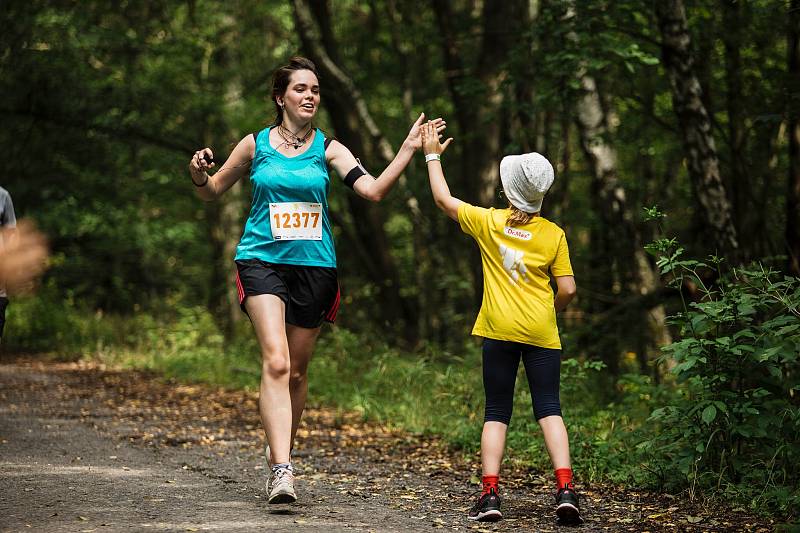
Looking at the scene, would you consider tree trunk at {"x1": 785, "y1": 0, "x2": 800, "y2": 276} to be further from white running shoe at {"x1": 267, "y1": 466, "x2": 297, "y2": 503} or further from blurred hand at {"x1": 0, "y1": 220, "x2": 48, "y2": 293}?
blurred hand at {"x1": 0, "y1": 220, "x2": 48, "y2": 293}

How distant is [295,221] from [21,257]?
1801 millimetres

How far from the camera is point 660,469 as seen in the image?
5.71 metres

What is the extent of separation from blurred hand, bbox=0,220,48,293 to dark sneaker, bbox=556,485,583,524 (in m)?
3.41

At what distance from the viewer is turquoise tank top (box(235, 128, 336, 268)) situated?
5.27 metres

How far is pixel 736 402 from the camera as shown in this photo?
5.43 metres

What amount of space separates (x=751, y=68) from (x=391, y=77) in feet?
32.9

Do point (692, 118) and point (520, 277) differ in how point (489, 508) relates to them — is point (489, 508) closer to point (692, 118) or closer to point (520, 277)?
point (520, 277)

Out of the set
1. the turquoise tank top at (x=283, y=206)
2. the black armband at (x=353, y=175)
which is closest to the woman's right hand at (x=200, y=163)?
the turquoise tank top at (x=283, y=206)

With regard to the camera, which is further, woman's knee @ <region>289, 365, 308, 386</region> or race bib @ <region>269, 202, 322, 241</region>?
woman's knee @ <region>289, 365, 308, 386</region>

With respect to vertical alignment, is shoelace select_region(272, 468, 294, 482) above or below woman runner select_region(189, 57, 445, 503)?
below

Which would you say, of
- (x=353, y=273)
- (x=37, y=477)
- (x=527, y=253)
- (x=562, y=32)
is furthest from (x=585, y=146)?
(x=37, y=477)

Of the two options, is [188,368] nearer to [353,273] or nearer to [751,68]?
[353,273]

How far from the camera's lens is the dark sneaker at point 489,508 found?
4.86 meters

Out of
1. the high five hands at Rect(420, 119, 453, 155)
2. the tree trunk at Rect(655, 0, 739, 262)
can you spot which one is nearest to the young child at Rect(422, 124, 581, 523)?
the high five hands at Rect(420, 119, 453, 155)
